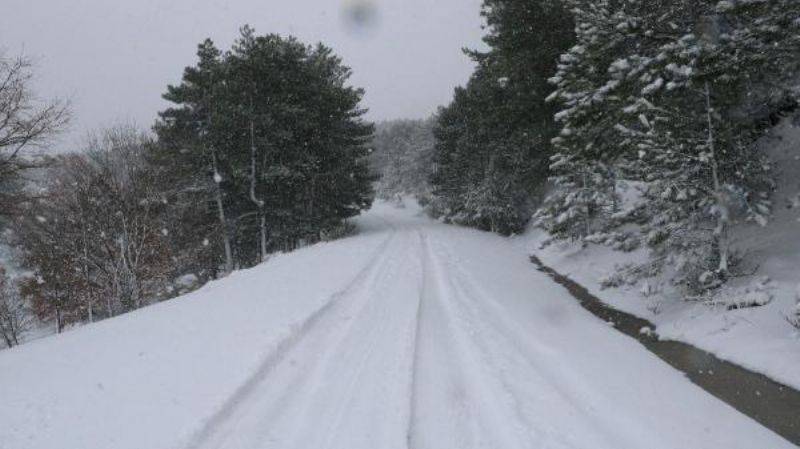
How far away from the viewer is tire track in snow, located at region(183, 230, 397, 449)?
4.49 metres

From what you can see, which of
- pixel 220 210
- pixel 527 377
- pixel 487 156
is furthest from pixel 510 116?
pixel 220 210

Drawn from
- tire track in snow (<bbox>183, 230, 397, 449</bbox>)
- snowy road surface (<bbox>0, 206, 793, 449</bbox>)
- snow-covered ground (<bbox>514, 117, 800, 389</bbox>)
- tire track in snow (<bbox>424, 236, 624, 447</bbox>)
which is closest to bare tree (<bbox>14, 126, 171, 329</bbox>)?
snowy road surface (<bbox>0, 206, 793, 449</bbox>)

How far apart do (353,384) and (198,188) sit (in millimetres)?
22827

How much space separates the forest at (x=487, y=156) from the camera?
28.9ft

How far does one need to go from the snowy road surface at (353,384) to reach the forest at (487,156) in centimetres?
273

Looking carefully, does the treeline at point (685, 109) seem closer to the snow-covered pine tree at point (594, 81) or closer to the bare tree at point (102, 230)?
the snow-covered pine tree at point (594, 81)

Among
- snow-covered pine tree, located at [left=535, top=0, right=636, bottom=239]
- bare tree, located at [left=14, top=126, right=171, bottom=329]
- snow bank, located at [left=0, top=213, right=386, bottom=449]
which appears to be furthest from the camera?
bare tree, located at [left=14, top=126, right=171, bottom=329]

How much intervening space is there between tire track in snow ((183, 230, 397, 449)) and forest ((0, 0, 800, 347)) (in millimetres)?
6219

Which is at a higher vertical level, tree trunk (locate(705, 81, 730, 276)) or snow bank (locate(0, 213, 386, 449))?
tree trunk (locate(705, 81, 730, 276))

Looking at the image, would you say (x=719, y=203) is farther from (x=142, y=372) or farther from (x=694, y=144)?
(x=142, y=372)

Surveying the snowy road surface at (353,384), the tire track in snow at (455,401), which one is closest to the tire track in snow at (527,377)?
the snowy road surface at (353,384)

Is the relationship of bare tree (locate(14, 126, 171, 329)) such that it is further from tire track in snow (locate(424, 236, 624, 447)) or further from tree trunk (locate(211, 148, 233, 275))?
tire track in snow (locate(424, 236, 624, 447))

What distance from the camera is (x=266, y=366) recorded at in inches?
244

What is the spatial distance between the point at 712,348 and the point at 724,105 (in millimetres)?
4862
